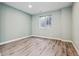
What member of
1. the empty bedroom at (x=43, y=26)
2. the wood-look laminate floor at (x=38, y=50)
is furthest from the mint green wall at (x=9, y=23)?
the wood-look laminate floor at (x=38, y=50)

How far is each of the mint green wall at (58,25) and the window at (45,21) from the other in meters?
0.28

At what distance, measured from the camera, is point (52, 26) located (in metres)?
5.19

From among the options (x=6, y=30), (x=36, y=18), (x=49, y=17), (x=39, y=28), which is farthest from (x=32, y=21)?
(x=6, y=30)

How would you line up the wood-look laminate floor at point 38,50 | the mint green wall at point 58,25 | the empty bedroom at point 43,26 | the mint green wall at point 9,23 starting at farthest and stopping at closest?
1. the mint green wall at point 58,25
2. the mint green wall at point 9,23
3. the empty bedroom at point 43,26
4. the wood-look laminate floor at point 38,50

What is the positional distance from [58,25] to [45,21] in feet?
4.14

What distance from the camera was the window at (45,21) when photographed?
5449 mm

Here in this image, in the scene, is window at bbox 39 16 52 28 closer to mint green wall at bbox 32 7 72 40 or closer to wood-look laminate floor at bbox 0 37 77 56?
mint green wall at bbox 32 7 72 40

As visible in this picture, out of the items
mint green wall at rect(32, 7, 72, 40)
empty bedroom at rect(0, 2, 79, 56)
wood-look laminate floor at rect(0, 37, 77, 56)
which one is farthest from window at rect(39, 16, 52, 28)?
wood-look laminate floor at rect(0, 37, 77, 56)

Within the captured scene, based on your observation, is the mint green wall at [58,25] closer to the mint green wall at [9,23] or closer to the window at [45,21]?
the window at [45,21]

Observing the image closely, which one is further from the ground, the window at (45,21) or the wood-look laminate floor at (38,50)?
the window at (45,21)

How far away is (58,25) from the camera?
4.86 metres

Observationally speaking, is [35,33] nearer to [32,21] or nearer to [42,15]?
[32,21]

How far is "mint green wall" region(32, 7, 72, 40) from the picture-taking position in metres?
4.12

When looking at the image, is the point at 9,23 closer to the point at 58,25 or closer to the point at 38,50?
the point at 38,50
